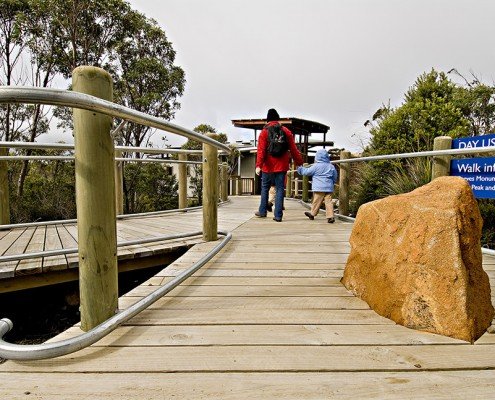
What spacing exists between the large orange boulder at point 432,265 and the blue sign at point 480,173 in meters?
1.20

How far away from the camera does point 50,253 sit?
2615 mm

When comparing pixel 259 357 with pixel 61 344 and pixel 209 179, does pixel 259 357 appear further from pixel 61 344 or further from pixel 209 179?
pixel 209 179

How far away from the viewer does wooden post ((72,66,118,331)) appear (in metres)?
1.33

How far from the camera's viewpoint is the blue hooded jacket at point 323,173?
4.84m

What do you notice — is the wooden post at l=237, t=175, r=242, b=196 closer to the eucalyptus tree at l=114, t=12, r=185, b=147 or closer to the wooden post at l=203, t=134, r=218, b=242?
the eucalyptus tree at l=114, t=12, r=185, b=147

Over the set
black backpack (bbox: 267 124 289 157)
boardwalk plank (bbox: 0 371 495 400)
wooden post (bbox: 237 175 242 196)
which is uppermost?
black backpack (bbox: 267 124 289 157)

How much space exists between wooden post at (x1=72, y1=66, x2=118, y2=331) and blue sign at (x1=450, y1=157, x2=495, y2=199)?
2.74 metres

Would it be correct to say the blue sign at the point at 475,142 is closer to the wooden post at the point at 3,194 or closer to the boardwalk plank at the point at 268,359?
the boardwalk plank at the point at 268,359

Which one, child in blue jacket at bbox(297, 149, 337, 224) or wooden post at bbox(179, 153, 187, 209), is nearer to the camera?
child in blue jacket at bbox(297, 149, 337, 224)

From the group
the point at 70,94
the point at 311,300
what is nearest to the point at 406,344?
the point at 311,300

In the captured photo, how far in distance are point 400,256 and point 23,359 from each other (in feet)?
5.21

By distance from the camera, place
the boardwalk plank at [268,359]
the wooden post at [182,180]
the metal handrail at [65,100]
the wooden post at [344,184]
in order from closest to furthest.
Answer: the metal handrail at [65,100]
the boardwalk plank at [268,359]
the wooden post at [344,184]
the wooden post at [182,180]

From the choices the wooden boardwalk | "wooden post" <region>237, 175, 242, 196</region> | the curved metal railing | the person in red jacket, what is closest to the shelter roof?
"wooden post" <region>237, 175, 242, 196</region>

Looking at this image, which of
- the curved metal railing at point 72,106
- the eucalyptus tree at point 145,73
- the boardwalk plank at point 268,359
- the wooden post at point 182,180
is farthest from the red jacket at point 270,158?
the eucalyptus tree at point 145,73
